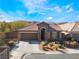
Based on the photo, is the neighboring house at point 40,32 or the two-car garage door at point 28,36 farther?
the two-car garage door at point 28,36

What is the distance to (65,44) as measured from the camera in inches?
1366

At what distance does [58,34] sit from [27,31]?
7.42 meters

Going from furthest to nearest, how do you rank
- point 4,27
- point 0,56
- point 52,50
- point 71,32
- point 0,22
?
point 0,22
point 4,27
point 71,32
point 52,50
point 0,56

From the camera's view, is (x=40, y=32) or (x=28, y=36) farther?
(x=28, y=36)

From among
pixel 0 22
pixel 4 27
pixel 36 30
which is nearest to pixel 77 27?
pixel 36 30

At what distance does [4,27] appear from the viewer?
5384 cm

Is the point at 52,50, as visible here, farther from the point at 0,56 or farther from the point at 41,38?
the point at 0,56

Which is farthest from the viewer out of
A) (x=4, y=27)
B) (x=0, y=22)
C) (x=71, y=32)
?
(x=0, y=22)

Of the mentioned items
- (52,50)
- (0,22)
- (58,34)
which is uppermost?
(0,22)

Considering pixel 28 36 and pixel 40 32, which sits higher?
pixel 40 32

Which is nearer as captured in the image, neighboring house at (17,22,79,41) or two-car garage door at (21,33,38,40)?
neighboring house at (17,22,79,41)

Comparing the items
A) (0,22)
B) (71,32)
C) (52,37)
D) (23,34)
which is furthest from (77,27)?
(0,22)

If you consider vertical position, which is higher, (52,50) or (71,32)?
(71,32)

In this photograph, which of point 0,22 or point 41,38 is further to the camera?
point 0,22
